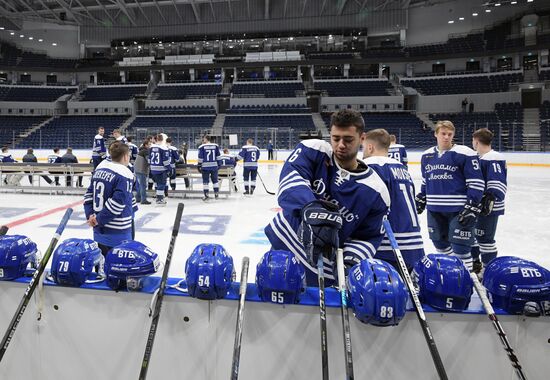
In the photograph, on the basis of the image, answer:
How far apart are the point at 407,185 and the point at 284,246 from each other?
99 centimetres

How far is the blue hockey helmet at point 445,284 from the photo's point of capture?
5.45 feet

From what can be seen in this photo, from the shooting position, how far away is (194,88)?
3203 centimetres

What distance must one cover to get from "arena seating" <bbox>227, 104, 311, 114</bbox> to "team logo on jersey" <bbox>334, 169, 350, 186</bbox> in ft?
85.9

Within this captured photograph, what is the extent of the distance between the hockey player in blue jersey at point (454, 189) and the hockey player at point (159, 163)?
6335mm

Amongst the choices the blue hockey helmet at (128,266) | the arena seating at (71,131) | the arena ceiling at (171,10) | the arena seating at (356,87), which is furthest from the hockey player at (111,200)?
the arena ceiling at (171,10)

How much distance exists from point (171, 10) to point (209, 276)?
121 feet

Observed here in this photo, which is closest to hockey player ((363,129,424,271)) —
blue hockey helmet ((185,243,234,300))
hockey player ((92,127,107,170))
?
blue hockey helmet ((185,243,234,300))

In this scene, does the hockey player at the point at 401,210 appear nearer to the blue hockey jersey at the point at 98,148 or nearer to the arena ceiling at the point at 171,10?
the blue hockey jersey at the point at 98,148

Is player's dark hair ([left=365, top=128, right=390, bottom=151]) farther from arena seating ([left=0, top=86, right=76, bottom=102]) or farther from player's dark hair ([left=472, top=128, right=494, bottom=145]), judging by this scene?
arena seating ([left=0, top=86, right=76, bottom=102])

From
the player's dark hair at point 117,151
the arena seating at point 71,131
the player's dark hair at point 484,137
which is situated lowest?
the player's dark hair at point 117,151

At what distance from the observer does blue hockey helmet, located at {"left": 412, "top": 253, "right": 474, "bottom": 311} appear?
1.66 m

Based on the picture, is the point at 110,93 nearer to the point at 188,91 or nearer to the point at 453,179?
the point at 188,91

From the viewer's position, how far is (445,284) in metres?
1.67

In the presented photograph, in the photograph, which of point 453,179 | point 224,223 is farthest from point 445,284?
point 224,223
